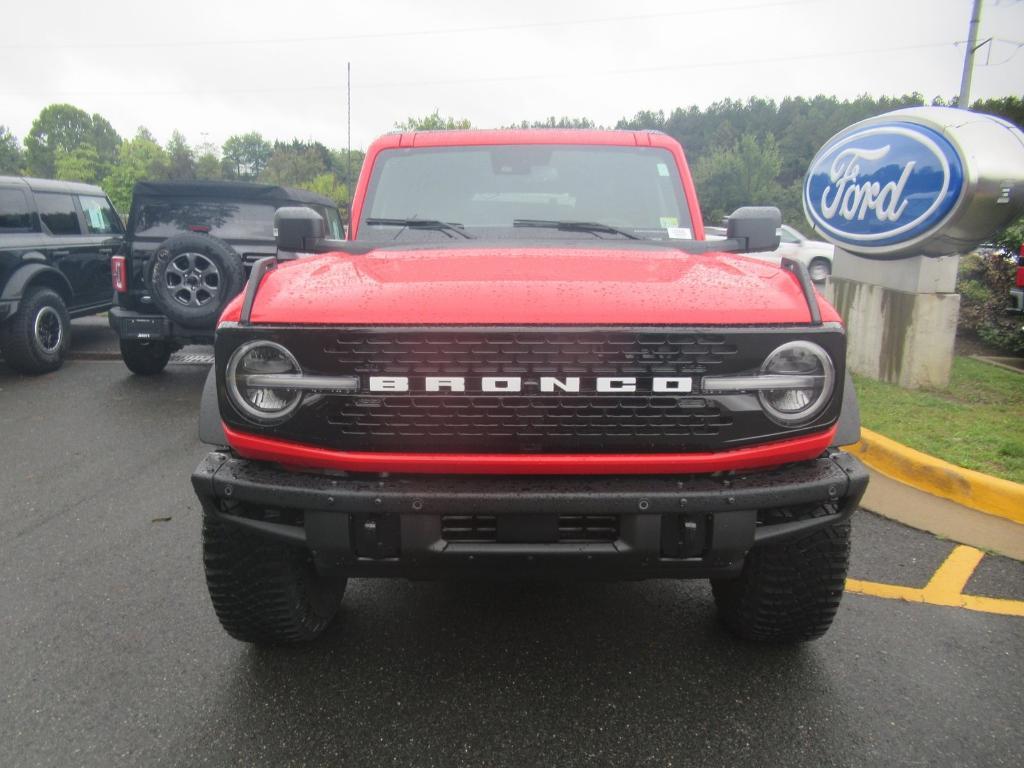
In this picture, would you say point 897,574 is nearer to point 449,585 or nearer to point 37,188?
point 449,585

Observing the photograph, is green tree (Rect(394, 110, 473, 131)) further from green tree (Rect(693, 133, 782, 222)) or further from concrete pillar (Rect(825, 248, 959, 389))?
concrete pillar (Rect(825, 248, 959, 389))

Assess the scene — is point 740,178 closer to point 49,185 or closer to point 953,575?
point 49,185

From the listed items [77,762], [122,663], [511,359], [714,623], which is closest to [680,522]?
[511,359]

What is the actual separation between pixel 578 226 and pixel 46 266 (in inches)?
273

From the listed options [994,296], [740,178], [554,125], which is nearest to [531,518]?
[994,296]

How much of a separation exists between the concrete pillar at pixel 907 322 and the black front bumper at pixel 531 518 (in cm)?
458

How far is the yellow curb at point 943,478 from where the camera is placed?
12.5ft

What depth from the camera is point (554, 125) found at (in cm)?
5428

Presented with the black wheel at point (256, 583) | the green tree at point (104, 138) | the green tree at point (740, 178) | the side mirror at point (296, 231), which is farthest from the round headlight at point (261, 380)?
the green tree at point (104, 138)

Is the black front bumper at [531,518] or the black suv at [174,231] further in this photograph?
the black suv at [174,231]

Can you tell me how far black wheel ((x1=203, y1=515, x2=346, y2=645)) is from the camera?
2340 millimetres

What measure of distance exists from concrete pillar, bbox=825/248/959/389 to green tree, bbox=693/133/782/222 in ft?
169

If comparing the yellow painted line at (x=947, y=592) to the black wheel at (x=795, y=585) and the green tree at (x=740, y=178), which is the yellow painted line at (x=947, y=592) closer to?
the black wheel at (x=795, y=585)

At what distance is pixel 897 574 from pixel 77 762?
3.17 metres
